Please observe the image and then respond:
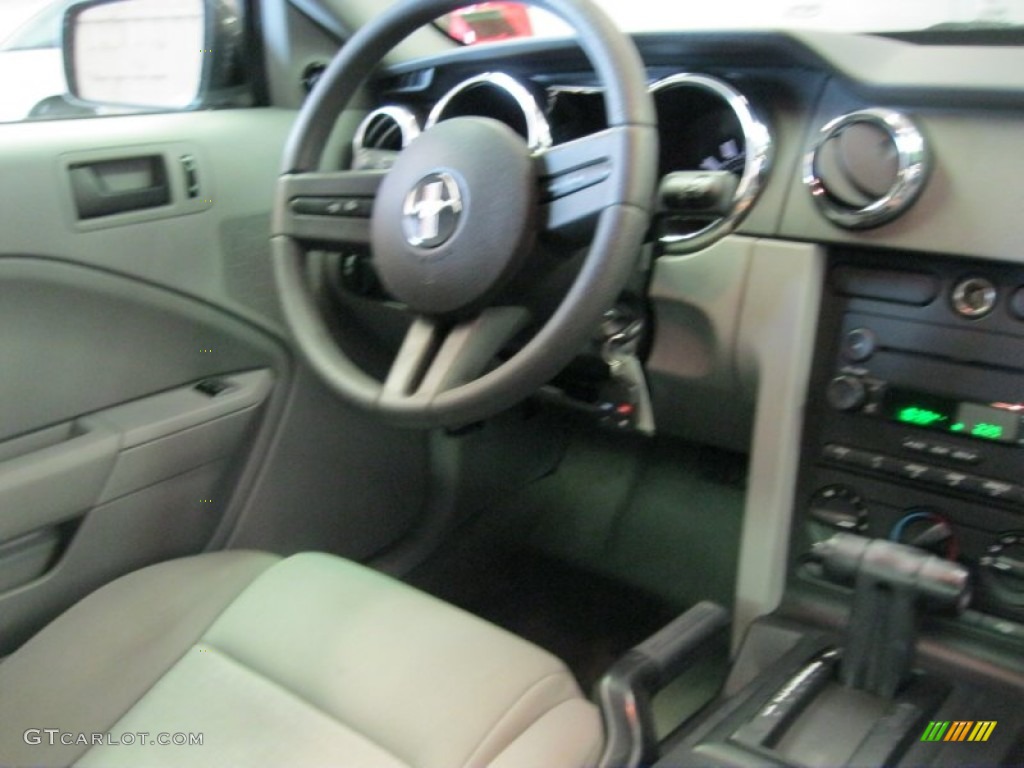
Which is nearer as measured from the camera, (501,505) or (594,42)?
(594,42)

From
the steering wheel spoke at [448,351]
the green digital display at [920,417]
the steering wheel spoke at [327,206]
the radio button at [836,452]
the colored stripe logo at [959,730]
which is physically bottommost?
the colored stripe logo at [959,730]

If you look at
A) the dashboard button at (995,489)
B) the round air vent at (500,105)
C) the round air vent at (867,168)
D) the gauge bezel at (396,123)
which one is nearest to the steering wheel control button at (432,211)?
the round air vent at (500,105)

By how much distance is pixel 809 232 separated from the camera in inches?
38.6

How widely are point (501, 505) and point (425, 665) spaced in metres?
0.90

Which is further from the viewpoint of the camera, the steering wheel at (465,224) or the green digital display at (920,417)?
the green digital display at (920,417)

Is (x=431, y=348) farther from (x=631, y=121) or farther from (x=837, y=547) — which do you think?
(x=837, y=547)

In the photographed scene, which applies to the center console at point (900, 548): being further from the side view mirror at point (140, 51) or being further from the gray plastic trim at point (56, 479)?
the side view mirror at point (140, 51)

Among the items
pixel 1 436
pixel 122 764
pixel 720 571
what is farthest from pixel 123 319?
pixel 720 571

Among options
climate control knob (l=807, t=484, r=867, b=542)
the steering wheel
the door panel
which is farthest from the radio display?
the door panel

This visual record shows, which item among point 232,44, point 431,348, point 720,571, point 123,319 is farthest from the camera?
point 720,571

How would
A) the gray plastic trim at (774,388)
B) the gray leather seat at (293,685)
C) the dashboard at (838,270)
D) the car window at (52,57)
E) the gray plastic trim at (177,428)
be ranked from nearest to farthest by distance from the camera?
the gray leather seat at (293,685)
the dashboard at (838,270)
the gray plastic trim at (774,388)
the gray plastic trim at (177,428)
the car window at (52,57)

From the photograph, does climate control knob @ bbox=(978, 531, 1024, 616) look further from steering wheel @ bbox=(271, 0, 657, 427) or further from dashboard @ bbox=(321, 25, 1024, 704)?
steering wheel @ bbox=(271, 0, 657, 427)

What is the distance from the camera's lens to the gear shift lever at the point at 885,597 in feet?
2.64

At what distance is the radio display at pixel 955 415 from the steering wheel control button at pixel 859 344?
0.05m
